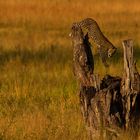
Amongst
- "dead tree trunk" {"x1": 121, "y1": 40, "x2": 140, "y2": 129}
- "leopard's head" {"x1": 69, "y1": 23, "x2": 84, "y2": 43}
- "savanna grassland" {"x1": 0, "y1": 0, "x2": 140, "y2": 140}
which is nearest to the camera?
"dead tree trunk" {"x1": 121, "y1": 40, "x2": 140, "y2": 129}

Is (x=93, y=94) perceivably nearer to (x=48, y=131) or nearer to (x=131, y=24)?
(x=48, y=131)

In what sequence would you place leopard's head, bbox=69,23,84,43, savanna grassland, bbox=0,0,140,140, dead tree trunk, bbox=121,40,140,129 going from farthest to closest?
1. savanna grassland, bbox=0,0,140,140
2. leopard's head, bbox=69,23,84,43
3. dead tree trunk, bbox=121,40,140,129

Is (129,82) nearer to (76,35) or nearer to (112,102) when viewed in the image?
(112,102)

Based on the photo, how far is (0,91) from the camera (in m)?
10.4

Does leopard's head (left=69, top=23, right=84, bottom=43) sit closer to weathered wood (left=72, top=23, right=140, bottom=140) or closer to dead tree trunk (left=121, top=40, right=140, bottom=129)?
weathered wood (left=72, top=23, right=140, bottom=140)

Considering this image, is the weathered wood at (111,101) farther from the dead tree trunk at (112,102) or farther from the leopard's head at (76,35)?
the leopard's head at (76,35)

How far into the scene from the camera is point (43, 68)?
12648mm

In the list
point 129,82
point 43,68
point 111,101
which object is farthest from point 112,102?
point 43,68

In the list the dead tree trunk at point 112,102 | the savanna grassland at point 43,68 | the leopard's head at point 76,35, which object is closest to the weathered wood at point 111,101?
the dead tree trunk at point 112,102

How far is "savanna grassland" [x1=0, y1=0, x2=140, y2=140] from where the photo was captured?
7844 millimetres

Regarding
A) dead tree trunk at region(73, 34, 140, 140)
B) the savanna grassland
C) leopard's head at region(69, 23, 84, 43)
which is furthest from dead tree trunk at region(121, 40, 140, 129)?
leopard's head at region(69, 23, 84, 43)

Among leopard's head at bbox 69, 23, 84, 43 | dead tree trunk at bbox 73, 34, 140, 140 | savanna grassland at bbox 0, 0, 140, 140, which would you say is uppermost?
leopard's head at bbox 69, 23, 84, 43

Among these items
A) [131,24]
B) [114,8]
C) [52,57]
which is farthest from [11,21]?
[52,57]

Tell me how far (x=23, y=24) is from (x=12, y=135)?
16045 mm
